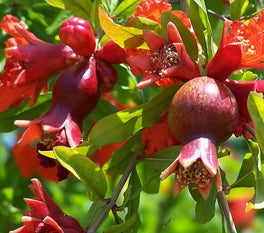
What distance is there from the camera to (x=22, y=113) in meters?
1.96

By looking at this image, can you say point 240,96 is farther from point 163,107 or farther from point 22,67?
point 22,67

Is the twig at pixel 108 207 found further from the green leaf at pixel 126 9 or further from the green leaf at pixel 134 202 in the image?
the green leaf at pixel 126 9

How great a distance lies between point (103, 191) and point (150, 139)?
0.53 feet

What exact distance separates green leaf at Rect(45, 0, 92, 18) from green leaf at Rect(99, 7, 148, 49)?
280mm

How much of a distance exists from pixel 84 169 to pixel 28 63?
13.8 inches

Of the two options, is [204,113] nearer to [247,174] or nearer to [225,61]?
[225,61]

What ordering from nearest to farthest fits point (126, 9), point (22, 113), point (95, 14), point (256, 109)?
point (256, 109)
point (95, 14)
point (126, 9)
point (22, 113)

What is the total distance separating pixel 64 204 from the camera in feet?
9.31

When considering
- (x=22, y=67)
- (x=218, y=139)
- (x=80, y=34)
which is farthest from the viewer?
(x=22, y=67)

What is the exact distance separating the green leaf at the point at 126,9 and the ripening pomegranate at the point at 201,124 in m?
0.46

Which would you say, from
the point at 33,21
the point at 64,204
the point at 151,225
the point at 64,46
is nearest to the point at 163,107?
the point at 64,46

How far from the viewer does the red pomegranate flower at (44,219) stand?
4.71ft

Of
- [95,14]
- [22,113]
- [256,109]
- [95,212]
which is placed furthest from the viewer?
[22,113]

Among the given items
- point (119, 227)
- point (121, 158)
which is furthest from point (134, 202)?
point (119, 227)
